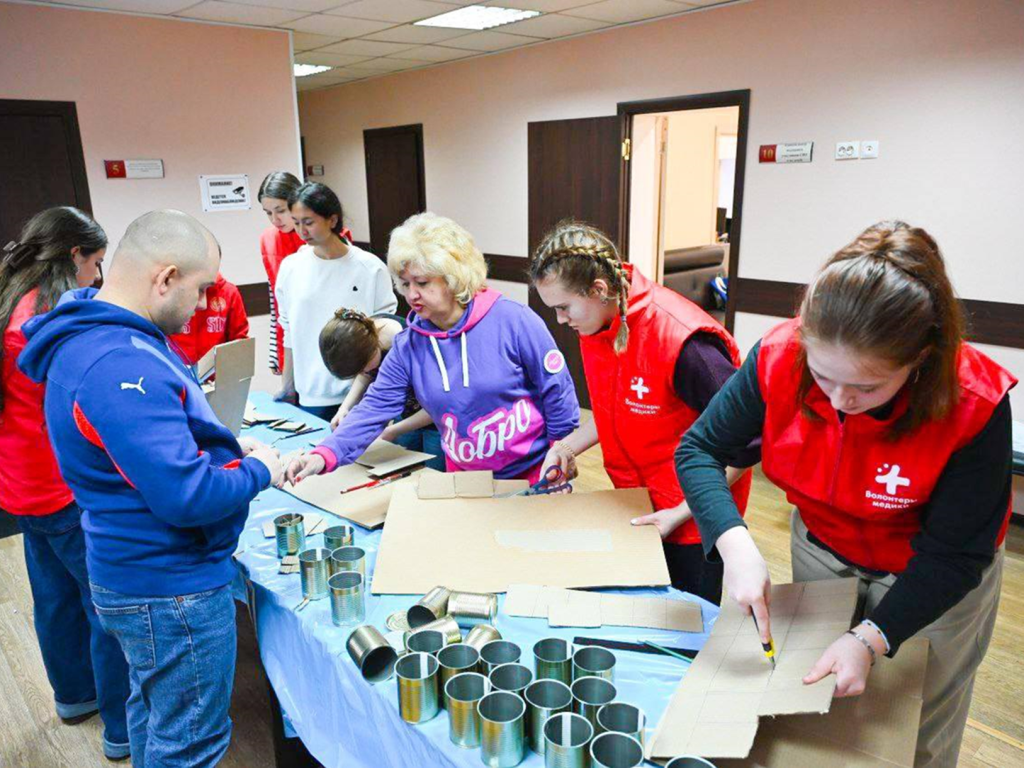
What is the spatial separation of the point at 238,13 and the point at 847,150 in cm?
329

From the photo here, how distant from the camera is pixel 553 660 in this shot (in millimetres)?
983

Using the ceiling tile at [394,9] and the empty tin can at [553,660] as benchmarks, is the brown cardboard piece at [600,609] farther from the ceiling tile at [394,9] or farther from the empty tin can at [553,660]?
the ceiling tile at [394,9]

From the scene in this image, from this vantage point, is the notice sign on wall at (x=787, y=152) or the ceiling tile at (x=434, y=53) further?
the ceiling tile at (x=434, y=53)

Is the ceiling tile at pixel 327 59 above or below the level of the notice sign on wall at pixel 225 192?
above

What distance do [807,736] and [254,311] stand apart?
4.18 m

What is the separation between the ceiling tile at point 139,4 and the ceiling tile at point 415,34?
3.92ft

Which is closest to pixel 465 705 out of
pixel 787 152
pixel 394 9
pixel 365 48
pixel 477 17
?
pixel 787 152

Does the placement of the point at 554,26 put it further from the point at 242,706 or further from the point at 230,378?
the point at 242,706

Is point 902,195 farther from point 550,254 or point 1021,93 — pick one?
point 550,254

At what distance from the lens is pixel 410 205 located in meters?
6.23

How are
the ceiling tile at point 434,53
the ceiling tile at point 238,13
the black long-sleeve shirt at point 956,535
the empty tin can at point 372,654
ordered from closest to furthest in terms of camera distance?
1. the black long-sleeve shirt at point 956,535
2. the empty tin can at point 372,654
3. the ceiling tile at point 238,13
4. the ceiling tile at point 434,53

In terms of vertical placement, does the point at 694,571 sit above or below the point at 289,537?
below

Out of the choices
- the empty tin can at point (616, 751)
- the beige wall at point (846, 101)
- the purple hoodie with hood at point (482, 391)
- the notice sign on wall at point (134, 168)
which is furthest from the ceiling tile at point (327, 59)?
the empty tin can at point (616, 751)

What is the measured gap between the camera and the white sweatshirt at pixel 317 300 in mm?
2547
